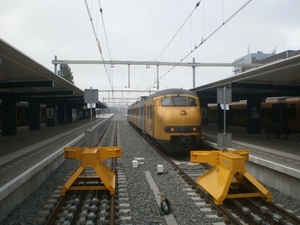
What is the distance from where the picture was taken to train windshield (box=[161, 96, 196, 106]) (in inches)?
539

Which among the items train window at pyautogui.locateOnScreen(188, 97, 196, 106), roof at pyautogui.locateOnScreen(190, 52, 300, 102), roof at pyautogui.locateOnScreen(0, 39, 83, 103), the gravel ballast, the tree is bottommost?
the gravel ballast

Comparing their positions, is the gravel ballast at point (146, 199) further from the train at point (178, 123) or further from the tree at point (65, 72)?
the tree at point (65, 72)

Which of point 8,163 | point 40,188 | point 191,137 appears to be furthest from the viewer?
point 191,137

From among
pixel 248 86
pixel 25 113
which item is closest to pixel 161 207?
pixel 248 86

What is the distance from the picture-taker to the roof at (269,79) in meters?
10.8

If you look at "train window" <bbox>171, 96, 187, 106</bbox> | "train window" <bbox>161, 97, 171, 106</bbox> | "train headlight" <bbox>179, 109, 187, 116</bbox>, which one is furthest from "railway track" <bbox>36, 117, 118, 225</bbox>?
"train window" <bbox>171, 96, 187, 106</bbox>

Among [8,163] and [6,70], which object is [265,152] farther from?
[6,70]

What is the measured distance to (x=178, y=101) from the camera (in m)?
13.8

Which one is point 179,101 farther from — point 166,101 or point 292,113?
point 292,113

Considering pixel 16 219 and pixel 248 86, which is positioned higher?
pixel 248 86

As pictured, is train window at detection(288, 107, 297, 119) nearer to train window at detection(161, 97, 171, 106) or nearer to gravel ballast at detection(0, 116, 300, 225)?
train window at detection(161, 97, 171, 106)

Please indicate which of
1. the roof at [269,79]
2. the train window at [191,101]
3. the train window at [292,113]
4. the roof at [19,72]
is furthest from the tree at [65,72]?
the train window at [191,101]

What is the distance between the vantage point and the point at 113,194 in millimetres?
7559

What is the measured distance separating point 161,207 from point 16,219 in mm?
2946
